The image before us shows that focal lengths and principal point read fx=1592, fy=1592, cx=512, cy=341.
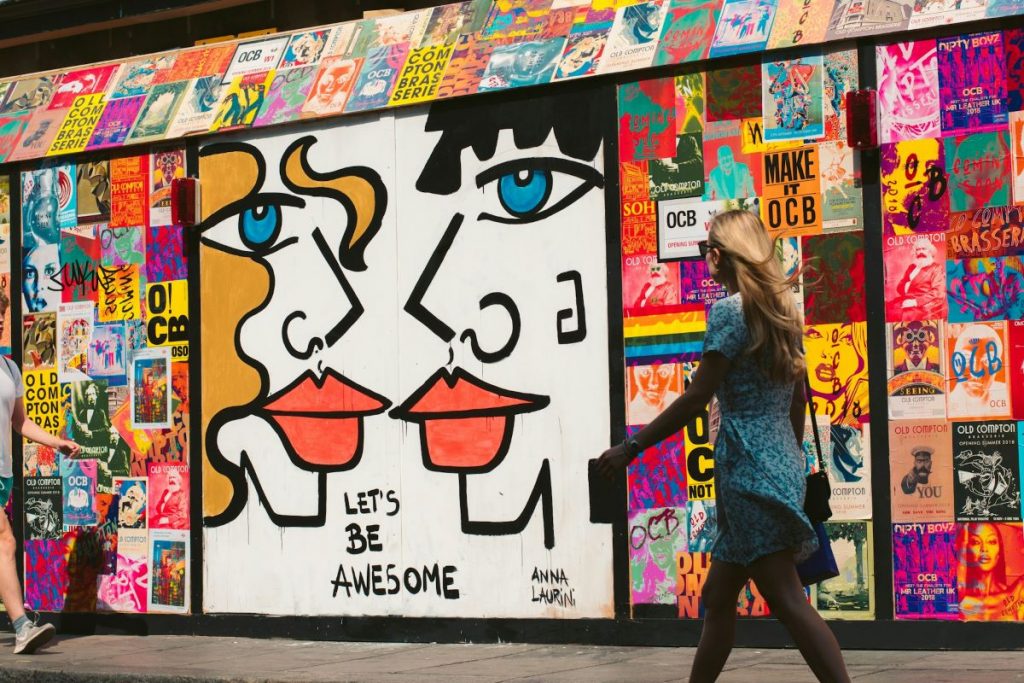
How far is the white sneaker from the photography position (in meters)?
8.40

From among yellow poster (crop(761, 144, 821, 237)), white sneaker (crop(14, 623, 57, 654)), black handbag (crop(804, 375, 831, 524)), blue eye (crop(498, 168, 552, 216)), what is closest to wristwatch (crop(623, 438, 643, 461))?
black handbag (crop(804, 375, 831, 524))

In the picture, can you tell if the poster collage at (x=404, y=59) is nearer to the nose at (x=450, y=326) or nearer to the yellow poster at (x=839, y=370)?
the nose at (x=450, y=326)

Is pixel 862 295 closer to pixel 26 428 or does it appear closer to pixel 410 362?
pixel 410 362

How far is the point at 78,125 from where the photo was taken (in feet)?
32.8

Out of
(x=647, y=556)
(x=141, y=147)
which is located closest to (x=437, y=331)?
(x=647, y=556)

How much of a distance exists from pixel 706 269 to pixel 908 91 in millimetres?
1289

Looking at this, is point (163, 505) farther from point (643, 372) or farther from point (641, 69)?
point (641, 69)

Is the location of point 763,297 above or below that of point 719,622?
above

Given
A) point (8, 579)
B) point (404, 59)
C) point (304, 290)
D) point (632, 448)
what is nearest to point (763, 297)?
point (632, 448)

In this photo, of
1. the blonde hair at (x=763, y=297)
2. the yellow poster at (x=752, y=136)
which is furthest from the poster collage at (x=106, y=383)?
the blonde hair at (x=763, y=297)

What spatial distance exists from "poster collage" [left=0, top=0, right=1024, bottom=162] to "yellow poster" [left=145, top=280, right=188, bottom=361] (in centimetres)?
92

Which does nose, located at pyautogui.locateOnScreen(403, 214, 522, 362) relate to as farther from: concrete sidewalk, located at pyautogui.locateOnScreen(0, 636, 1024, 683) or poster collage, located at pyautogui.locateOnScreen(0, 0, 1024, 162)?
concrete sidewalk, located at pyautogui.locateOnScreen(0, 636, 1024, 683)

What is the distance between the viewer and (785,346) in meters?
5.40

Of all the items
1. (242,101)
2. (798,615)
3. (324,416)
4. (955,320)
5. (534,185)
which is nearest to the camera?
(798,615)
